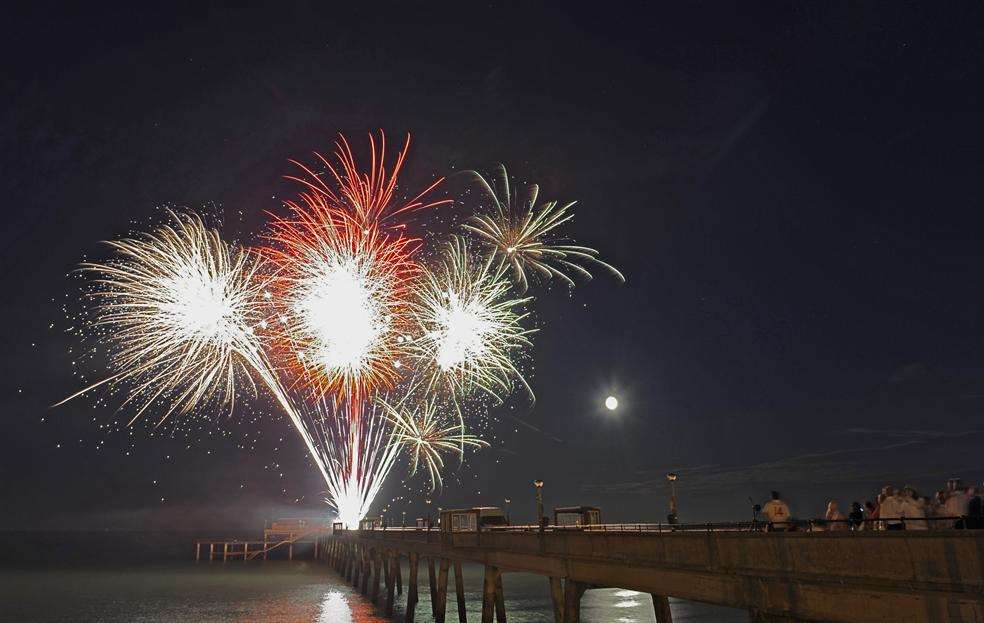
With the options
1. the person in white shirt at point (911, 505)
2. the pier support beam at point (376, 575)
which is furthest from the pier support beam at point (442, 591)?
the person in white shirt at point (911, 505)

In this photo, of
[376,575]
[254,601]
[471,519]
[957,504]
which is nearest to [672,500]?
[957,504]

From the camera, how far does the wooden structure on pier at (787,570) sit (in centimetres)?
1189

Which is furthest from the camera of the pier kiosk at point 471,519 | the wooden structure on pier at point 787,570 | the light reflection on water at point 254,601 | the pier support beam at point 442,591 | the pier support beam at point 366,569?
the pier support beam at point 366,569

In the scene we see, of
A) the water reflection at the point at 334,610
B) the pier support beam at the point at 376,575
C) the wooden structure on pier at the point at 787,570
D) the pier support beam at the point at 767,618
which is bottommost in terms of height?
the water reflection at the point at 334,610

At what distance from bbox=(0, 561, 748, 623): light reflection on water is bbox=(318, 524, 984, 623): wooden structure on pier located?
29468 millimetres

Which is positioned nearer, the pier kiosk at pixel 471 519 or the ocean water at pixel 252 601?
the pier kiosk at pixel 471 519

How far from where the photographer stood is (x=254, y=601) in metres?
63.8

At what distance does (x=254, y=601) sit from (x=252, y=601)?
17 cm

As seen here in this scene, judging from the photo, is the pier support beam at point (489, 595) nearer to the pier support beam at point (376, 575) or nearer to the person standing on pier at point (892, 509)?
the person standing on pier at point (892, 509)

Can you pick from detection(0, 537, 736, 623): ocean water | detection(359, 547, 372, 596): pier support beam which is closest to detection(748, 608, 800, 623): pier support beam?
detection(0, 537, 736, 623): ocean water

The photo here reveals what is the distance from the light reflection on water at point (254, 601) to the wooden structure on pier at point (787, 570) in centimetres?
2947

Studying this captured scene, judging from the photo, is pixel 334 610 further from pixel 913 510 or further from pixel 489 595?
pixel 913 510

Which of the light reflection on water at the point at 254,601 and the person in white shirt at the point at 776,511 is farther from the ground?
the person in white shirt at the point at 776,511

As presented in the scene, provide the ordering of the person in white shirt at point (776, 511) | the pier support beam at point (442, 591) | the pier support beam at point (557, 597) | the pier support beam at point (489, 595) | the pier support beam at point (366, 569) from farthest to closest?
the pier support beam at point (366, 569) < the pier support beam at point (442, 591) < the pier support beam at point (489, 595) < the pier support beam at point (557, 597) < the person in white shirt at point (776, 511)
